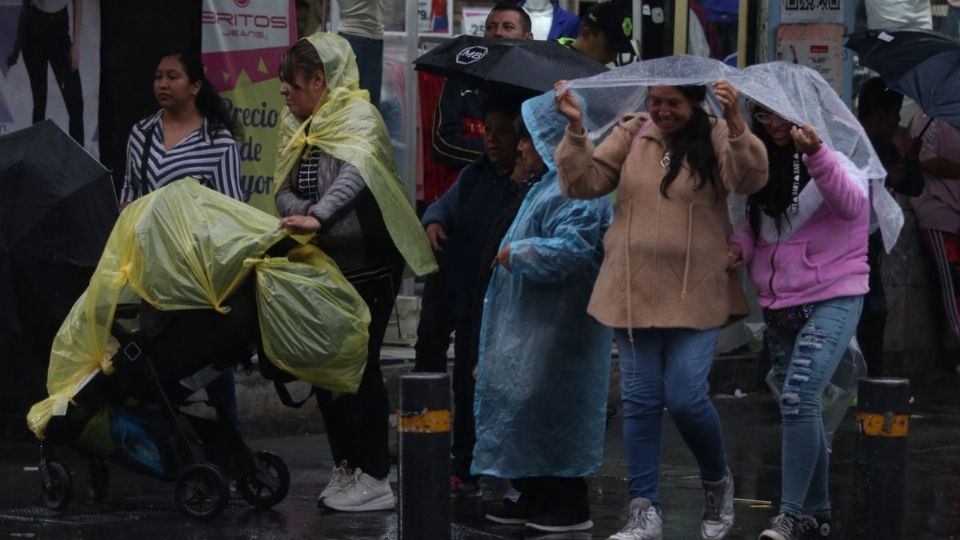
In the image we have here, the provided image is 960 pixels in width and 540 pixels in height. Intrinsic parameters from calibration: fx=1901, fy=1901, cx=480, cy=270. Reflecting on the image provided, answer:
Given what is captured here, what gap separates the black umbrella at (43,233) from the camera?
756 centimetres

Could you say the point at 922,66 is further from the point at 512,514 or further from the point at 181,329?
the point at 181,329

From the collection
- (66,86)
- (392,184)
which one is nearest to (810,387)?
(392,184)

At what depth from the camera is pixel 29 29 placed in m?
9.30

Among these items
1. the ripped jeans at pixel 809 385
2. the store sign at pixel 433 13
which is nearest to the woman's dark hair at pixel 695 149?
the ripped jeans at pixel 809 385

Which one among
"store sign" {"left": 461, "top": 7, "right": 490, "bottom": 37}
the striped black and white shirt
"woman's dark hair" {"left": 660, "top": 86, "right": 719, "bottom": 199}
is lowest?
the striped black and white shirt

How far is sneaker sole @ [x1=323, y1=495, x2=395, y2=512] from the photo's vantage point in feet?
24.5

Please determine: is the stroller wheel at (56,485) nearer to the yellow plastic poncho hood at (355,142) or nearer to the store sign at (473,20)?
the yellow plastic poncho hood at (355,142)

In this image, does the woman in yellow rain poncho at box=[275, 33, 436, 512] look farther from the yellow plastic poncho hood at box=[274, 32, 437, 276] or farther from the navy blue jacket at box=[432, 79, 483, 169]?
the navy blue jacket at box=[432, 79, 483, 169]

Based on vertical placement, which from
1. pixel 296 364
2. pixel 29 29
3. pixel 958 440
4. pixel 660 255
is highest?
pixel 29 29

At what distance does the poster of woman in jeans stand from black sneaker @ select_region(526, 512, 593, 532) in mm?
3553

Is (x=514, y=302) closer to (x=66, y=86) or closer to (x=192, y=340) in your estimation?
(x=192, y=340)

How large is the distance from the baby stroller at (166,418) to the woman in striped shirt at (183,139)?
2.38 ft

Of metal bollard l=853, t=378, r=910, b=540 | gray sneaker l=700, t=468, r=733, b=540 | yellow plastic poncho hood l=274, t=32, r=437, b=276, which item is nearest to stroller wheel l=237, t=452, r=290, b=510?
yellow plastic poncho hood l=274, t=32, r=437, b=276

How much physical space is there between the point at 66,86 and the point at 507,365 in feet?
11.2
